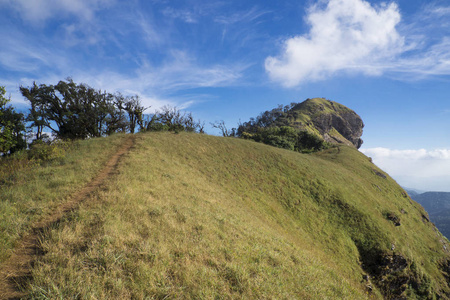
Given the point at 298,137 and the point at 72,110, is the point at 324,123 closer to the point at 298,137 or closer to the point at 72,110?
the point at 298,137

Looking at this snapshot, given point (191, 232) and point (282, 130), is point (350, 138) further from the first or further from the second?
point (191, 232)

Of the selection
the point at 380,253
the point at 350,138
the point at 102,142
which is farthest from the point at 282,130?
the point at 350,138

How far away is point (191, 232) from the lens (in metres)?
8.45

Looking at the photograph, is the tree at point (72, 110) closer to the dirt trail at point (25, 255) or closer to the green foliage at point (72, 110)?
the green foliage at point (72, 110)

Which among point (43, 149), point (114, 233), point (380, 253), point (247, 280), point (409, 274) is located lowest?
point (409, 274)

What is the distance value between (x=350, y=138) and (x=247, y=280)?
754 ft

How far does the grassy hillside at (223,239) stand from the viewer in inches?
213

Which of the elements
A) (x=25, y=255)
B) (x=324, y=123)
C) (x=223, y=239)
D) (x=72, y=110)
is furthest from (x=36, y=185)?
(x=324, y=123)

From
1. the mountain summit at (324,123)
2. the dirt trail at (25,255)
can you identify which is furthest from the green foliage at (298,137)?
the dirt trail at (25,255)

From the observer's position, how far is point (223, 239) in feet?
28.5

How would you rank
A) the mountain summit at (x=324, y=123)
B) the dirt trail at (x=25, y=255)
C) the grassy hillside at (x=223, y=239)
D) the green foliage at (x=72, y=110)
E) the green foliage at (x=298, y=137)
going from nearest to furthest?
the dirt trail at (x=25, y=255)
the grassy hillside at (x=223, y=239)
the green foliage at (x=72, y=110)
the green foliage at (x=298, y=137)
the mountain summit at (x=324, y=123)

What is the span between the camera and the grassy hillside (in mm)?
5398

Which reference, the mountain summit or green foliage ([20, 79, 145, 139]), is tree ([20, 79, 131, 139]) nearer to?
green foliage ([20, 79, 145, 139])

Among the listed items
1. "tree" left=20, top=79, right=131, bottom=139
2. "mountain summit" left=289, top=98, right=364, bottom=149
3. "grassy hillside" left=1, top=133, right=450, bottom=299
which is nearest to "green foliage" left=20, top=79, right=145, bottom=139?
"tree" left=20, top=79, right=131, bottom=139
